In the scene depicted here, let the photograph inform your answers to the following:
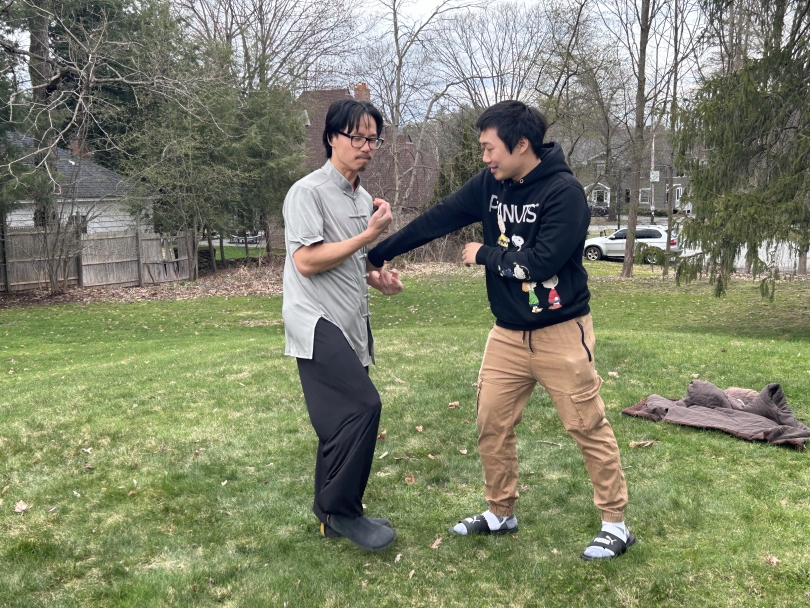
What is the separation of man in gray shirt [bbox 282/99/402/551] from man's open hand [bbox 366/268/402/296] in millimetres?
299

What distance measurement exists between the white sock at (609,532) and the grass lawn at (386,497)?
0.23 ft

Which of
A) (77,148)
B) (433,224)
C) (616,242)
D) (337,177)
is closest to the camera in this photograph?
(337,177)

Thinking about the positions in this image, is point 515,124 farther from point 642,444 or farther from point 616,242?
point 616,242

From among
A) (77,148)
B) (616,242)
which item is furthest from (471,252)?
(616,242)

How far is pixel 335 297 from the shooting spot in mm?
3191

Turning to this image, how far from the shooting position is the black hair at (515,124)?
3.02m

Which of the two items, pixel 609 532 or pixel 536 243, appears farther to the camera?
pixel 609 532

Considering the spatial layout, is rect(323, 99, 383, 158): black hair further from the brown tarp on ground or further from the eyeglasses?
the brown tarp on ground

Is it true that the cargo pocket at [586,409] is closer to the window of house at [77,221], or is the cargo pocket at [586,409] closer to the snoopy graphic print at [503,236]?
the snoopy graphic print at [503,236]

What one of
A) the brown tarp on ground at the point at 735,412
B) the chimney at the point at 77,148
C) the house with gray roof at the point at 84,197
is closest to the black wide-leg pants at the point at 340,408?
the brown tarp on ground at the point at 735,412

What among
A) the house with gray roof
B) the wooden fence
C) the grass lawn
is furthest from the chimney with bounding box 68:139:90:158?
the grass lawn

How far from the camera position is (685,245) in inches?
521

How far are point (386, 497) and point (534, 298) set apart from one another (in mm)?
1753

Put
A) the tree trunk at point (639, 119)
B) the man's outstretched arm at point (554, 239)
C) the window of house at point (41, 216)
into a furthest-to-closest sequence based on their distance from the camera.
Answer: the tree trunk at point (639, 119)
the window of house at point (41, 216)
the man's outstretched arm at point (554, 239)
